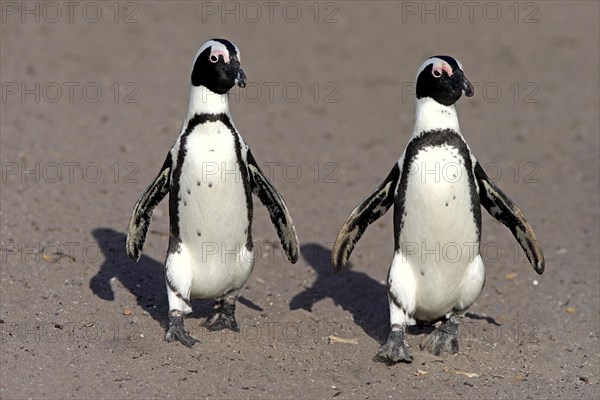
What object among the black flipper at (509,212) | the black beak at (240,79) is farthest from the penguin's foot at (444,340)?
the black beak at (240,79)

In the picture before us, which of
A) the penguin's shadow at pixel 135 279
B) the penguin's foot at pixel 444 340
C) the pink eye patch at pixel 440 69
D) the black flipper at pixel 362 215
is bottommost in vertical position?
the penguin's foot at pixel 444 340

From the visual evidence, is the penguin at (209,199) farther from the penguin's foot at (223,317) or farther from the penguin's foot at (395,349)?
the penguin's foot at (395,349)

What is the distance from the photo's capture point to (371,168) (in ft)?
31.7

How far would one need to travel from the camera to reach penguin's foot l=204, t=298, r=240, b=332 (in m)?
6.00

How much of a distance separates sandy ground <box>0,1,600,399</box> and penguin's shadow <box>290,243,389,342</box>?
0.07ft

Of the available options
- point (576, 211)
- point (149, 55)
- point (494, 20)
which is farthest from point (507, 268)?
point (494, 20)

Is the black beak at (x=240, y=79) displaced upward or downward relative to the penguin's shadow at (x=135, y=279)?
upward

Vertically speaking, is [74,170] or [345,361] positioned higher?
[74,170]

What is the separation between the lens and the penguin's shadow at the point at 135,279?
20.8ft

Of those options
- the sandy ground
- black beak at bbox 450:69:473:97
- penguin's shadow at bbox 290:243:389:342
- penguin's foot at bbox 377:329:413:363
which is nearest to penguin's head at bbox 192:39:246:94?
black beak at bbox 450:69:473:97

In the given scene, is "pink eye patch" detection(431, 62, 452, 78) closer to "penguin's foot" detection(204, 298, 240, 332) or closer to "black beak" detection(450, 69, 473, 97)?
"black beak" detection(450, 69, 473, 97)

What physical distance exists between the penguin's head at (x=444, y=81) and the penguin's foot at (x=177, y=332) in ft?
6.02

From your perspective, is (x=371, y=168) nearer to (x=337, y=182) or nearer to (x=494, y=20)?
(x=337, y=182)

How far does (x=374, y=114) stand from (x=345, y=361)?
18.5 feet
